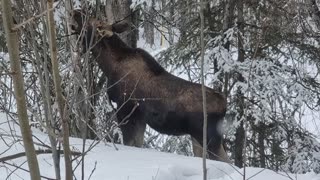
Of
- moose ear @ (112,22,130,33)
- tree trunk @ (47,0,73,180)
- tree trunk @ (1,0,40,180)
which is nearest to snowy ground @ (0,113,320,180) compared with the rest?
tree trunk @ (47,0,73,180)

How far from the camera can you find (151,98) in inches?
290

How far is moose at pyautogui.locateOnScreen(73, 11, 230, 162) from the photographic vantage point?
7.21 meters

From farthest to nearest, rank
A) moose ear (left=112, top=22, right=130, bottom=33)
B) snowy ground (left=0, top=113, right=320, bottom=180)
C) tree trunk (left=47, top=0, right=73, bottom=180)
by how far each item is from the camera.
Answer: moose ear (left=112, top=22, right=130, bottom=33) < snowy ground (left=0, top=113, right=320, bottom=180) < tree trunk (left=47, top=0, right=73, bottom=180)

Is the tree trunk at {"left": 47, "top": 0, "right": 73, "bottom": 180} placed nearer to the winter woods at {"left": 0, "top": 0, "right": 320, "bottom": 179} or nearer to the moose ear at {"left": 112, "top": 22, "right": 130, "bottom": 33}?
the moose ear at {"left": 112, "top": 22, "right": 130, "bottom": 33}

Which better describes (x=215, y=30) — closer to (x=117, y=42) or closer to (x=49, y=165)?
(x=117, y=42)

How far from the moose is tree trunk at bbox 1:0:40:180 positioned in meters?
5.24

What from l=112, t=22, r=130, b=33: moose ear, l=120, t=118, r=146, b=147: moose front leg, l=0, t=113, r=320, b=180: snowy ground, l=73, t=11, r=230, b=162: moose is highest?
l=112, t=22, r=130, b=33: moose ear

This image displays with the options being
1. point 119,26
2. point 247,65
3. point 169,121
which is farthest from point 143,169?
point 247,65

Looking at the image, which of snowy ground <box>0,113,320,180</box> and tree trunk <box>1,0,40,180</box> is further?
snowy ground <box>0,113,320,180</box>

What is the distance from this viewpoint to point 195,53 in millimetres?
10055

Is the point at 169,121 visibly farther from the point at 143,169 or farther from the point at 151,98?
the point at 143,169

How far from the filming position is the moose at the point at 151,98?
721 centimetres

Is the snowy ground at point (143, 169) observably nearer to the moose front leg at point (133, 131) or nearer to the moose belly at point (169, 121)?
the moose belly at point (169, 121)

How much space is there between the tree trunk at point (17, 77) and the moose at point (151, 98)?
206 inches
